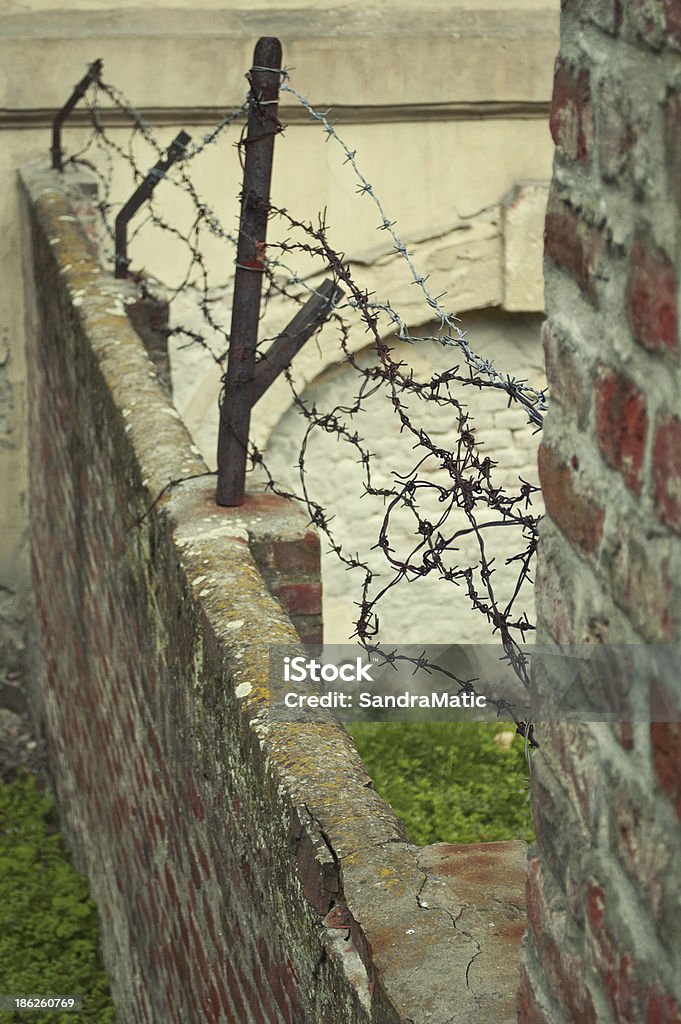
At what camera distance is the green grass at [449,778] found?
5332 mm

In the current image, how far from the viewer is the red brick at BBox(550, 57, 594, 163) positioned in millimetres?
1269

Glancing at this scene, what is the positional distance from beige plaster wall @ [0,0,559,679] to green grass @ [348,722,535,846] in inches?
76.6

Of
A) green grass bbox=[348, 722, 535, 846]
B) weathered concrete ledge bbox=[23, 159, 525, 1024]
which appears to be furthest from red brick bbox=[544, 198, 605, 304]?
green grass bbox=[348, 722, 535, 846]

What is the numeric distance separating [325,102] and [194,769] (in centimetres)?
418

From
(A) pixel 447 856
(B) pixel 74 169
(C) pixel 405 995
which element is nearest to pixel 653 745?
(C) pixel 405 995

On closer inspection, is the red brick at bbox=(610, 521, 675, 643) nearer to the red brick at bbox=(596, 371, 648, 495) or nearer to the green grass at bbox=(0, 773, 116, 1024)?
the red brick at bbox=(596, 371, 648, 495)

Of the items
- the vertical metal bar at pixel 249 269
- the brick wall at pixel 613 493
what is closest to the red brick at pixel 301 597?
the vertical metal bar at pixel 249 269

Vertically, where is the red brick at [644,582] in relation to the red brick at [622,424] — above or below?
below

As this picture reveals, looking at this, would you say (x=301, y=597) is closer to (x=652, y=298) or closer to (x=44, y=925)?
(x=652, y=298)

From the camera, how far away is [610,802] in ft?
4.15

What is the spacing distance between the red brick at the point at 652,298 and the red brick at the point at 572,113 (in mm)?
164

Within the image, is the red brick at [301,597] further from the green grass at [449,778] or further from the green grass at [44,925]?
the green grass at [44,925]
